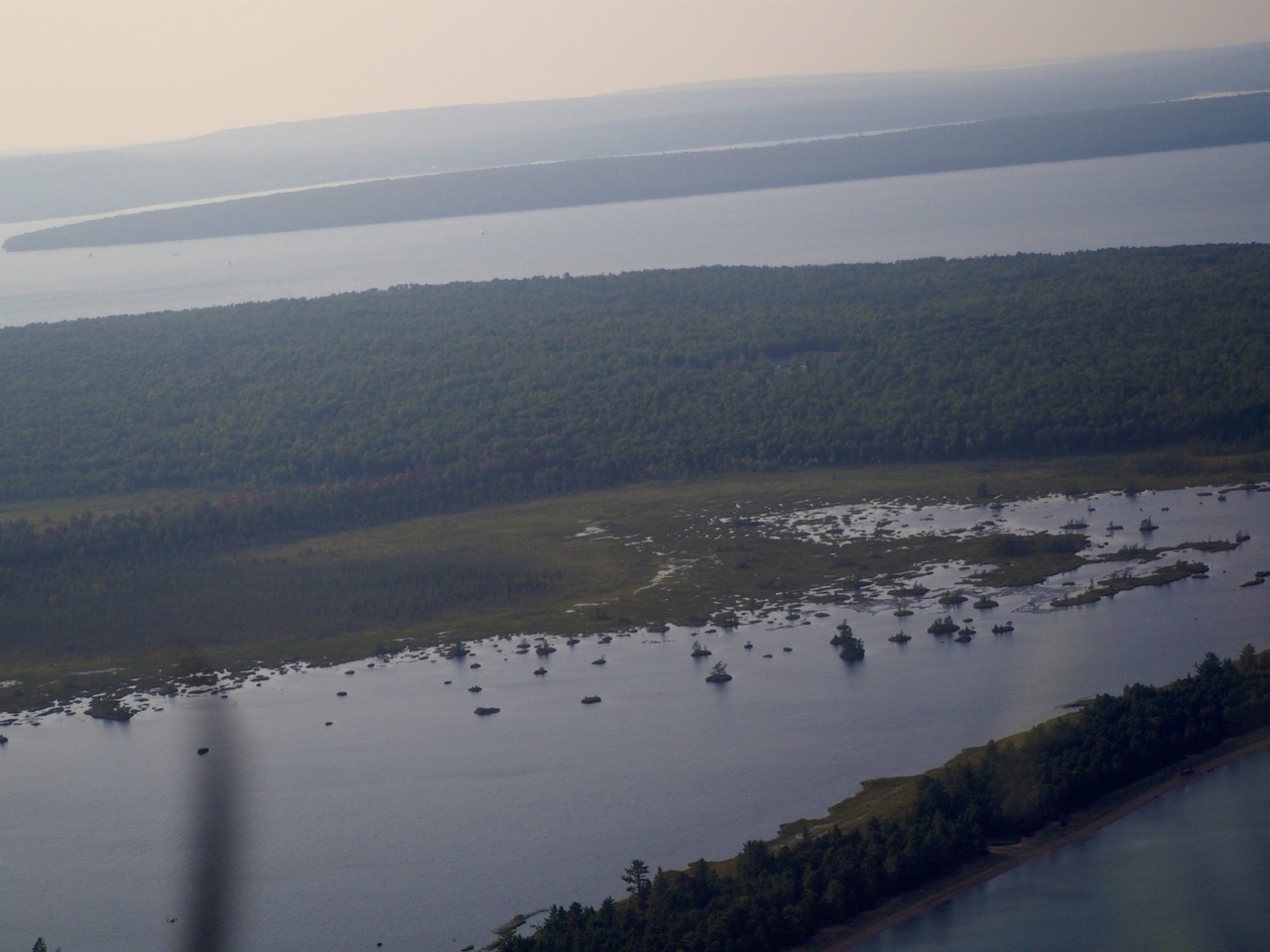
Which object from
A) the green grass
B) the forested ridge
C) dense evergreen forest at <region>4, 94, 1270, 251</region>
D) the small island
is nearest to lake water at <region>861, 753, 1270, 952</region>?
the small island

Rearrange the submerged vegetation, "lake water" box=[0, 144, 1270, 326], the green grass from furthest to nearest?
"lake water" box=[0, 144, 1270, 326]
the submerged vegetation
the green grass

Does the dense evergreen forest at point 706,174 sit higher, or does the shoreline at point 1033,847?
the dense evergreen forest at point 706,174

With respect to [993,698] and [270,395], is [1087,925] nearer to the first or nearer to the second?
[993,698]

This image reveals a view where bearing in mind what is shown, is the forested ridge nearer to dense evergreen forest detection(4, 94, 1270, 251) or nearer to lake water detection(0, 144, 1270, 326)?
lake water detection(0, 144, 1270, 326)

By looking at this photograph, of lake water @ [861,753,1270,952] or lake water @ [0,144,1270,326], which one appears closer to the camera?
lake water @ [861,753,1270,952]

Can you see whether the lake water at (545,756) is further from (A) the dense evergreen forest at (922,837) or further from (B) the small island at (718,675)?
(A) the dense evergreen forest at (922,837)

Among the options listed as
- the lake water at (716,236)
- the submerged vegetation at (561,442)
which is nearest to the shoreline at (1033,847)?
the submerged vegetation at (561,442)

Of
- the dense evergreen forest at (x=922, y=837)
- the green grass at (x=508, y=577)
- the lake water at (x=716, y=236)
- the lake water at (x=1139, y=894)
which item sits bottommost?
the lake water at (x=1139, y=894)
